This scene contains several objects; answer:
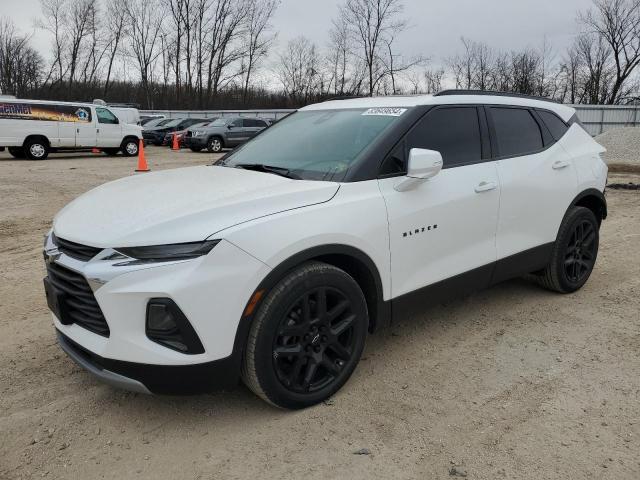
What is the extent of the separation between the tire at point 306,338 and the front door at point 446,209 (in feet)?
1.31

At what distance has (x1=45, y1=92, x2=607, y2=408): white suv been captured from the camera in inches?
97.0

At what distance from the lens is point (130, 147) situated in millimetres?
20812

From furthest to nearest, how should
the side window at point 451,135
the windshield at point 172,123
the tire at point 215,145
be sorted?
the windshield at point 172,123
the tire at point 215,145
the side window at point 451,135

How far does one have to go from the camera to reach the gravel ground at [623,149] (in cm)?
1540

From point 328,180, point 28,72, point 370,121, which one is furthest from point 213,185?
point 28,72

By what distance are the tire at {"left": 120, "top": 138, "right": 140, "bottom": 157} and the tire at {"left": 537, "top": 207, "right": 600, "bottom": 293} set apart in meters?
18.8

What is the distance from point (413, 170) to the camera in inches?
122

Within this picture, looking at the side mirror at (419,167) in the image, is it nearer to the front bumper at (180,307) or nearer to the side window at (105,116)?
the front bumper at (180,307)

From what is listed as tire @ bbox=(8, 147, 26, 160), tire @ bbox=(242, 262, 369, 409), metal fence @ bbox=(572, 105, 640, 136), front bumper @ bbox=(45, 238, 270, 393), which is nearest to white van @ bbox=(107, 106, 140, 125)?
tire @ bbox=(8, 147, 26, 160)

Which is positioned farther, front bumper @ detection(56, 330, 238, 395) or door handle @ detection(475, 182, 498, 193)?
door handle @ detection(475, 182, 498, 193)

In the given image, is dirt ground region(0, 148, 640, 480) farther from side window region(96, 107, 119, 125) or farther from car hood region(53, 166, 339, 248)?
side window region(96, 107, 119, 125)

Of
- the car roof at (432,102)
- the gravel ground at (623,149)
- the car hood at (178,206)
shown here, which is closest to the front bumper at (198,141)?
the gravel ground at (623,149)

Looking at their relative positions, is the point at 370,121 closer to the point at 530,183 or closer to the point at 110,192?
the point at 530,183

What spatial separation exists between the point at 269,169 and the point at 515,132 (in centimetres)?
201
